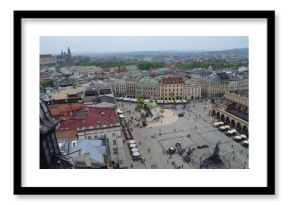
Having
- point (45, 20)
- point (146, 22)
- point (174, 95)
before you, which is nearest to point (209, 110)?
point (174, 95)

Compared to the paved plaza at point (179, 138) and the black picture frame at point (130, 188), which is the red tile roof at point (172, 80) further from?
the black picture frame at point (130, 188)

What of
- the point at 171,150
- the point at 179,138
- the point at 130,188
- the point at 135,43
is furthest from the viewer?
the point at 179,138

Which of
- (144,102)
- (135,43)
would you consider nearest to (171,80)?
(144,102)

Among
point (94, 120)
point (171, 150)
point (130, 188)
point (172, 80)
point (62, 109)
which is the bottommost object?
point (130, 188)

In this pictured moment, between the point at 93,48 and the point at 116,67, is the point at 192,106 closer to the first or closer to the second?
the point at 116,67

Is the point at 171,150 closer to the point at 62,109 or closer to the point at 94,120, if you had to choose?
the point at 94,120

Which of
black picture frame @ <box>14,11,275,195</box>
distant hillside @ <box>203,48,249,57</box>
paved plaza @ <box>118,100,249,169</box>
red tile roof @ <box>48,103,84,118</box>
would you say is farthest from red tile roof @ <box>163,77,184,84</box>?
red tile roof @ <box>48,103,84,118</box>

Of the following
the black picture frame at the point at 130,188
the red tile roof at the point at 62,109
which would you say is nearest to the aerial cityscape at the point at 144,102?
the red tile roof at the point at 62,109
